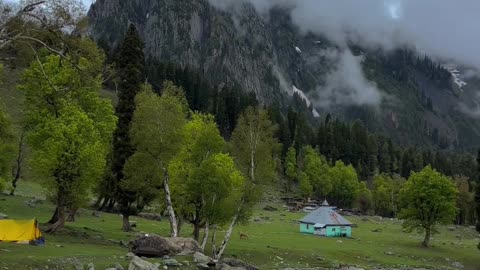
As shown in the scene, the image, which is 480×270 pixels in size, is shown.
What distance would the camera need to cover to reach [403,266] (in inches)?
2271

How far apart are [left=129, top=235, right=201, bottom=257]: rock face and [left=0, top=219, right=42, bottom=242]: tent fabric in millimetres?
7032

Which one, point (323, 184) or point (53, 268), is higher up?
point (323, 184)

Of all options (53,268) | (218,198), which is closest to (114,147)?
(218,198)

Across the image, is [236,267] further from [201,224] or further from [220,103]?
[220,103]

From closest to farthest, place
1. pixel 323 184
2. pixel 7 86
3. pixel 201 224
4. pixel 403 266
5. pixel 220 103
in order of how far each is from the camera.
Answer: pixel 201 224 < pixel 403 266 < pixel 7 86 < pixel 323 184 < pixel 220 103

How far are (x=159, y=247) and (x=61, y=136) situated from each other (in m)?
11.8

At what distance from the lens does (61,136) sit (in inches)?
1567

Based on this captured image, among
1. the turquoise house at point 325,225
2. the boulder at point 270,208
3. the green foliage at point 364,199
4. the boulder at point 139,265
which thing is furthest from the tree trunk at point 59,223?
the green foliage at point 364,199

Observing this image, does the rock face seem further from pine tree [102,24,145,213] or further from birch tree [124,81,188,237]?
pine tree [102,24,145,213]

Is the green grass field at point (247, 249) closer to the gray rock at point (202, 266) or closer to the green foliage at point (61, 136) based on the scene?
the green foliage at point (61, 136)

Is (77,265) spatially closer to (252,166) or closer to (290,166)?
(252,166)

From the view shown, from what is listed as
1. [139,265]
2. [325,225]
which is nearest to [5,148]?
[139,265]

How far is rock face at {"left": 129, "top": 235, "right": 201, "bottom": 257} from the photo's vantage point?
36.3 meters

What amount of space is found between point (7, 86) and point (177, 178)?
273 feet
